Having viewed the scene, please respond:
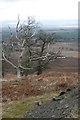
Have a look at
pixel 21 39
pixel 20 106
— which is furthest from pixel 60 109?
pixel 21 39

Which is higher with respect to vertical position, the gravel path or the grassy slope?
the gravel path

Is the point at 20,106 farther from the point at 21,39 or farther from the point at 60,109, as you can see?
the point at 21,39

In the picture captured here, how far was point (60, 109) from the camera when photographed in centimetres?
1334

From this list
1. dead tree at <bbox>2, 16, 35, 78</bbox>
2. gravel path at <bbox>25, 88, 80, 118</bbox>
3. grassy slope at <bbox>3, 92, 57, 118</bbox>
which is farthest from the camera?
dead tree at <bbox>2, 16, 35, 78</bbox>

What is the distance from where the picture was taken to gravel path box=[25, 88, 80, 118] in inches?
493

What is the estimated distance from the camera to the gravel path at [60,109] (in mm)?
12525

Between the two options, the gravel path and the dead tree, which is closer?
the gravel path

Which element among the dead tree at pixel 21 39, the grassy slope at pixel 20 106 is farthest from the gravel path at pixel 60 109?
the dead tree at pixel 21 39

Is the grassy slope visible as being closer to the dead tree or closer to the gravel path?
the gravel path

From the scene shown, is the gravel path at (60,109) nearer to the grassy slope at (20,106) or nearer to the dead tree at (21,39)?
the grassy slope at (20,106)

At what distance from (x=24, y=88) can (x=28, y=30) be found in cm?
1964

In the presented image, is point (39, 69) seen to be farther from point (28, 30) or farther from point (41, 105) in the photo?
point (41, 105)

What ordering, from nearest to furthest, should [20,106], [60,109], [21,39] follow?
[60,109] < [20,106] < [21,39]

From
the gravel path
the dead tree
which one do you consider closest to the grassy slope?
the gravel path
